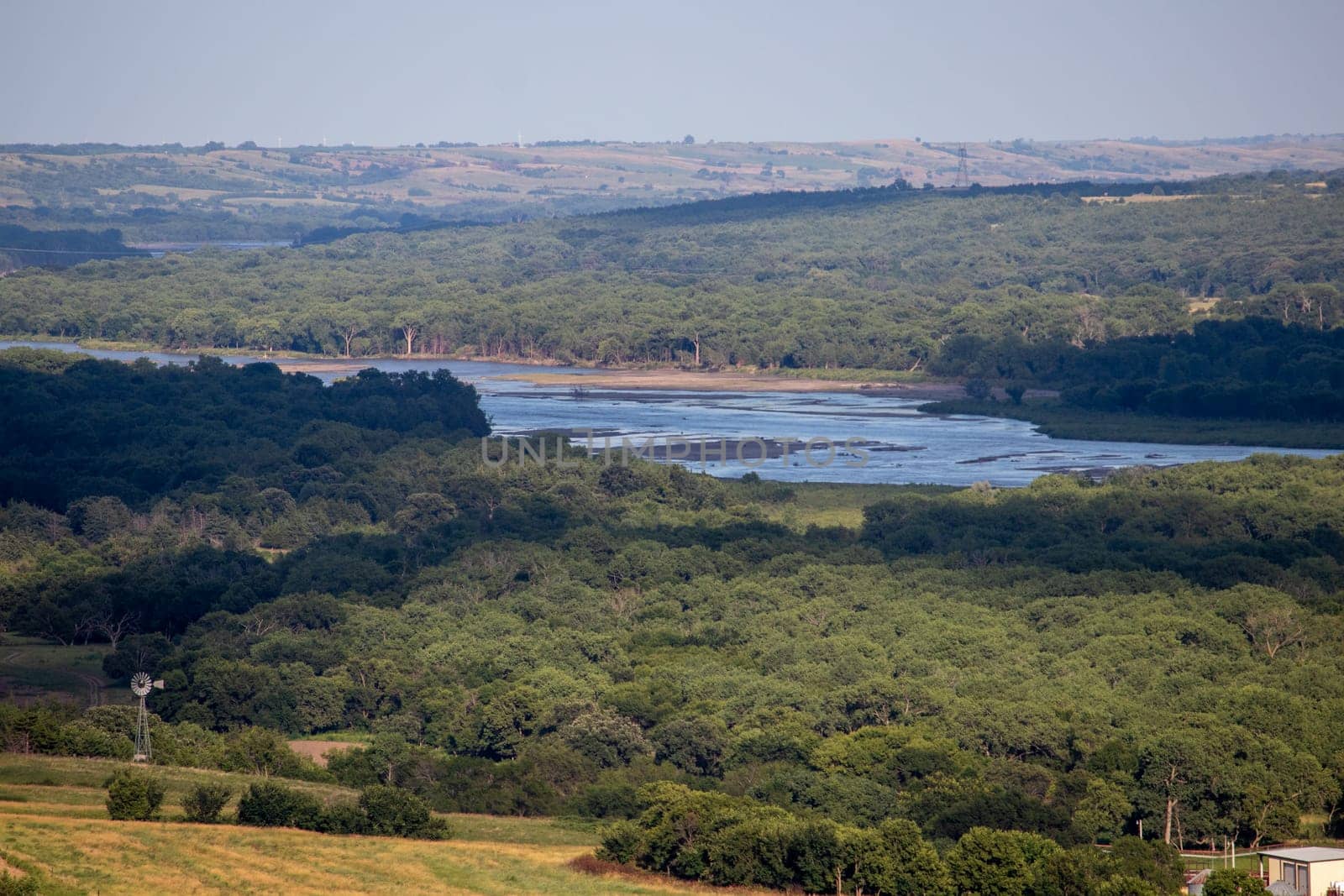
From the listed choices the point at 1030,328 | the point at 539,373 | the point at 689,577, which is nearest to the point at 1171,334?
the point at 1030,328

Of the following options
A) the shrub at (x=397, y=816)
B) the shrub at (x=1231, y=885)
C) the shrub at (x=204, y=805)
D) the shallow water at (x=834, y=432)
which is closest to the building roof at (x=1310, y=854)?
the shrub at (x=1231, y=885)

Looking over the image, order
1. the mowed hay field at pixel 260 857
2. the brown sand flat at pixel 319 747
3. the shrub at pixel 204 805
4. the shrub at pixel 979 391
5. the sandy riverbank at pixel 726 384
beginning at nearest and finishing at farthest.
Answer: the mowed hay field at pixel 260 857, the shrub at pixel 204 805, the brown sand flat at pixel 319 747, the shrub at pixel 979 391, the sandy riverbank at pixel 726 384

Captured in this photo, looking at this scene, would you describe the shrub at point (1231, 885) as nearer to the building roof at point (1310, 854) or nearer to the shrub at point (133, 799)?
the building roof at point (1310, 854)

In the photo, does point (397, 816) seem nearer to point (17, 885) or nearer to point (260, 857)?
point (260, 857)

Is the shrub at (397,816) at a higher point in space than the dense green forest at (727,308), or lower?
lower

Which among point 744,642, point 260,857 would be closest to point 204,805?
point 260,857

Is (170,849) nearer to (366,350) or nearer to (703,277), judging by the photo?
(366,350)

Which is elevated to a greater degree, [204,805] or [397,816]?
[204,805]

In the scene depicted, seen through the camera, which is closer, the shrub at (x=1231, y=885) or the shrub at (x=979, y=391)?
the shrub at (x=1231, y=885)
